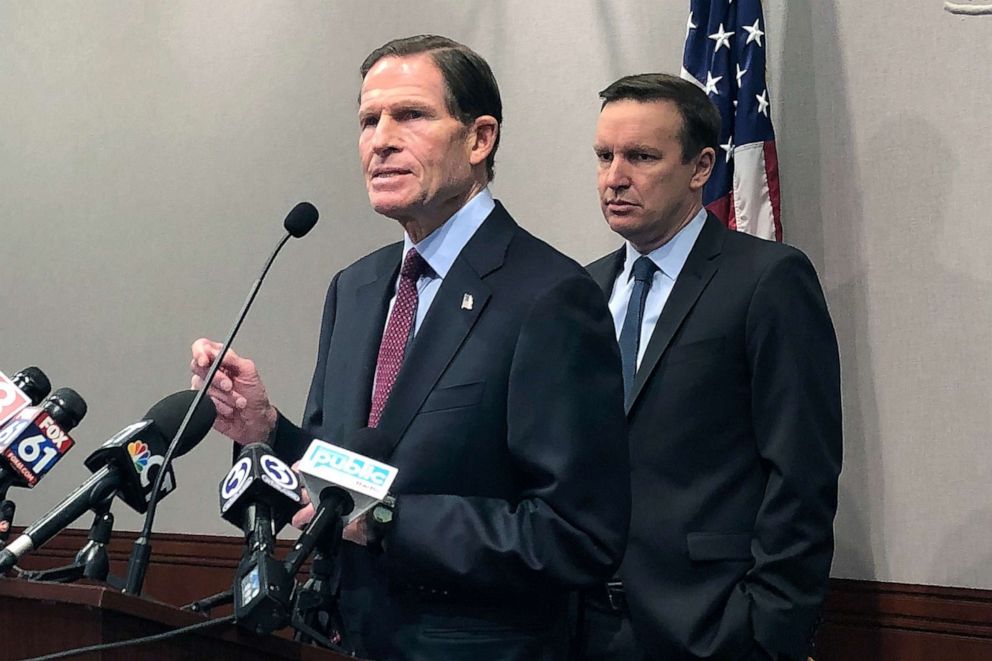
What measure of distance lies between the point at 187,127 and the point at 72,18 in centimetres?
75

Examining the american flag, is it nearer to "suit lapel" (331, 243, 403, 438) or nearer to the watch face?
"suit lapel" (331, 243, 403, 438)

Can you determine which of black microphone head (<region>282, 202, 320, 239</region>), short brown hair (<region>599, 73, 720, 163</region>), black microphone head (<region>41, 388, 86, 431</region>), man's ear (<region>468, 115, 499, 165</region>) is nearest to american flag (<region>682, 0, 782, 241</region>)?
short brown hair (<region>599, 73, 720, 163</region>)

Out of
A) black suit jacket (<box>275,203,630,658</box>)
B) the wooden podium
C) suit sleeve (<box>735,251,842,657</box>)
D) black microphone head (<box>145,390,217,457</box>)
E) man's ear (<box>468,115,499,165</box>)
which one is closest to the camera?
the wooden podium

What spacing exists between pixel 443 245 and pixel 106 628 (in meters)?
1.02

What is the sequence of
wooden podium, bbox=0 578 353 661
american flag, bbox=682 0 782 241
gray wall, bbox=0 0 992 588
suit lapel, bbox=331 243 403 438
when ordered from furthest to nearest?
american flag, bbox=682 0 782 241 → gray wall, bbox=0 0 992 588 → suit lapel, bbox=331 243 403 438 → wooden podium, bbox=0 578 353 661

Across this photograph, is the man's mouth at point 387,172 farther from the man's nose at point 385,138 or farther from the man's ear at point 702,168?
the man's ear at point 702,168

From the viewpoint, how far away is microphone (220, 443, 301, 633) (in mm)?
1499

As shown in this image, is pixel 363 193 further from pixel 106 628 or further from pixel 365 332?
pixel 106 628

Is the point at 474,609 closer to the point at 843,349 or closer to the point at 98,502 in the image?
the point at 98,502

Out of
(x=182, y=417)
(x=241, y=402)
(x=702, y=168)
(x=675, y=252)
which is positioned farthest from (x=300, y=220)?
(x=702, y=168)

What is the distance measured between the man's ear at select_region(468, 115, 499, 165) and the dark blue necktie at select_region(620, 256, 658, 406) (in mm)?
702

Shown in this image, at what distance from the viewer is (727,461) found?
2752 mm

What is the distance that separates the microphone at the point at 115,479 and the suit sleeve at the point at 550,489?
1.19ft

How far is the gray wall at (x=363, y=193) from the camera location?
139 inches
